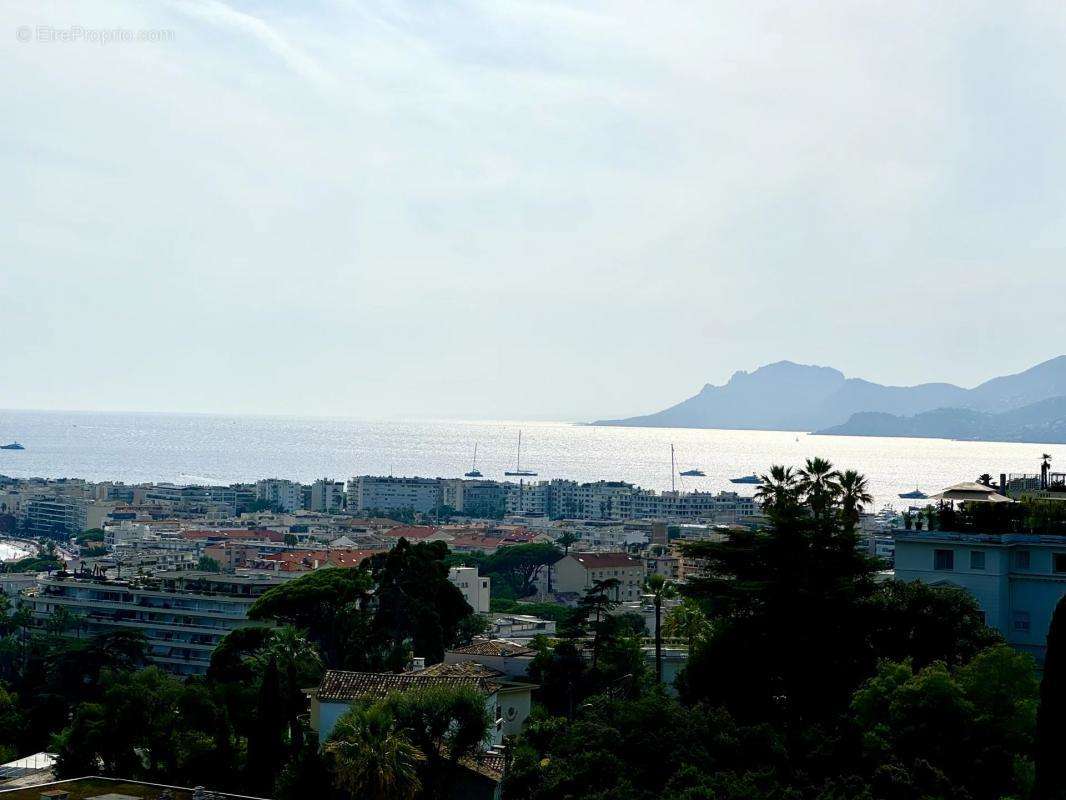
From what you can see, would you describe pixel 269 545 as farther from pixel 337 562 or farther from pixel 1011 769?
pixel 1011 769

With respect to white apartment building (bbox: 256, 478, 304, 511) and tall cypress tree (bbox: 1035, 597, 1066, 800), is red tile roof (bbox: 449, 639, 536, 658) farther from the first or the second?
white apartment building (bbox: 256, 478, 304, 511)

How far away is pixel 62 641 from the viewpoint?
66438mm

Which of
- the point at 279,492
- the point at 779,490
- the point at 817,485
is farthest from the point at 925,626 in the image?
the point at 279,492

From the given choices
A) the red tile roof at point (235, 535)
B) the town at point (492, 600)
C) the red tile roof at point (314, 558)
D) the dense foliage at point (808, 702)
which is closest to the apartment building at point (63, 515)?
the town at point (492, 600)

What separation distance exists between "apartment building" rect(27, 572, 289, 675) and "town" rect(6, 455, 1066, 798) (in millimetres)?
114

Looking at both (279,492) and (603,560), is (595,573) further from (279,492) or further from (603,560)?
(279,492)

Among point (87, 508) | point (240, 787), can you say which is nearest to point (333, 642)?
point (240, 787)

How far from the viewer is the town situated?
2925 cm

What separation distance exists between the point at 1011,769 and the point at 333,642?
30389 millimetres

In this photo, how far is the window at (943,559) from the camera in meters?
30.1

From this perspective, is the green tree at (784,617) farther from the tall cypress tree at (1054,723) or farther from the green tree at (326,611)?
the green tree at (326,611)

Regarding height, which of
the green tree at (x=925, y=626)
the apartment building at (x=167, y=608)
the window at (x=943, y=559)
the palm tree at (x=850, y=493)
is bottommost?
the apartment building at (x=167, y=608)

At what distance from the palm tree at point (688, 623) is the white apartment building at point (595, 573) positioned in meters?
60.8

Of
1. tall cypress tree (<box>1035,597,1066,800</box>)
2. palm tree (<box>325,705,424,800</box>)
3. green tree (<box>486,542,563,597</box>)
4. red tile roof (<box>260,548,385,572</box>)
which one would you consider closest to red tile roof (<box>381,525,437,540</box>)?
red tile roof (<box>260,548,385,572</box>)
